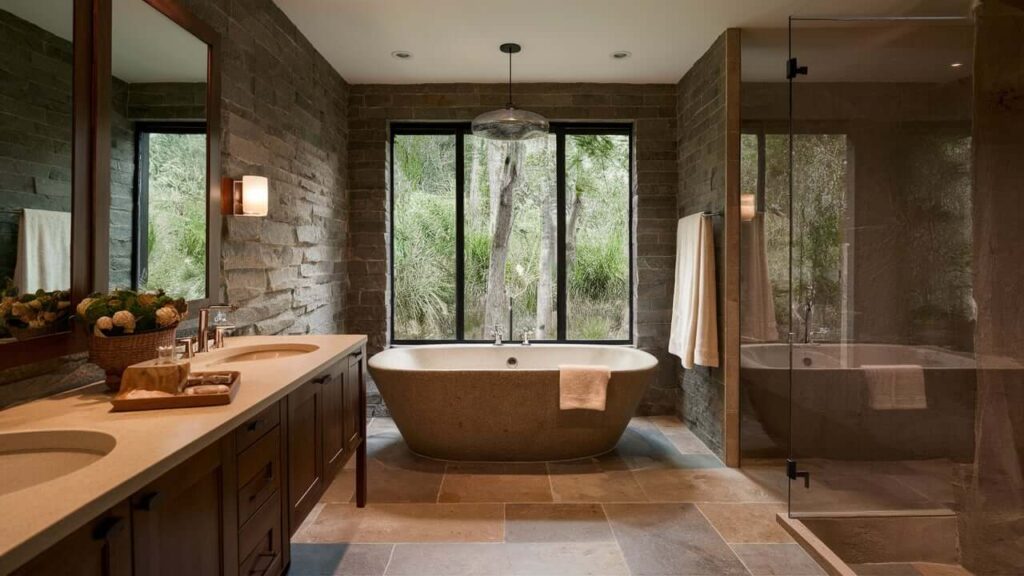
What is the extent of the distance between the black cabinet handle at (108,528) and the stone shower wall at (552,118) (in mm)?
3410

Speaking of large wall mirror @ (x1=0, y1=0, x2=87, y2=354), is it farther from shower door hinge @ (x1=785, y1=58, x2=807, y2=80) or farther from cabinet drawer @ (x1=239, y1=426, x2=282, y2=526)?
shower door hinge @ (x1=785, y1=58, x2=807, y2=80)

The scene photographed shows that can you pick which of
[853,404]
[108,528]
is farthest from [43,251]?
[853,404]

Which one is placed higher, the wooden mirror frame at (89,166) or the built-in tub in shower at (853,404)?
the wooden mirror frame at (89,166)

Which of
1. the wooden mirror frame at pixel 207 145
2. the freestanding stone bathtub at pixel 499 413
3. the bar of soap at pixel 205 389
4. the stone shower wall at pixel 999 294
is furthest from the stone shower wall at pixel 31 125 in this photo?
the stone shower wall at pixel 999 294

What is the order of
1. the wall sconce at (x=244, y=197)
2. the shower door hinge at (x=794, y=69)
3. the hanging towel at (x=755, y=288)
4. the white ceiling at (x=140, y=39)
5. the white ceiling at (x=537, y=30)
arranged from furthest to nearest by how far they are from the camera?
the hanging towel at (x=755, y=288) < the white ceiling at (x=537, y=30) < the shower door hinge at (x=794, y=69) < the wall sconce at (x=244, y=197) < the white ceiling at (x=140, y=39)

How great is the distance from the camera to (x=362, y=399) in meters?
2.74

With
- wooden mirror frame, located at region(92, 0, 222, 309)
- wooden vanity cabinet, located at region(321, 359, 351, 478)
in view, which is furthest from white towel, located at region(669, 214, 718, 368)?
wooden mirror frame, located at region(92, 0, 222, 309)

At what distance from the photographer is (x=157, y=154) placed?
2002 millimetres

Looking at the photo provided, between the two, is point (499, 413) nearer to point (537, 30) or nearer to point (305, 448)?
point (305, 448)

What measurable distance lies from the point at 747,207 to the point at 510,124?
1.56 metres

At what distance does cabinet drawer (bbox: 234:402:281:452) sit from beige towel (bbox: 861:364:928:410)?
9.05 feet

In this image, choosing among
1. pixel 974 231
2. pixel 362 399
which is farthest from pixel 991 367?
pixel 362 399

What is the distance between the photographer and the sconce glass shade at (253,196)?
2.50 meters

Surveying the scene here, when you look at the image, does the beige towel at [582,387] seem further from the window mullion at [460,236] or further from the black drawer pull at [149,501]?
the black drawer pull at [149,501]
